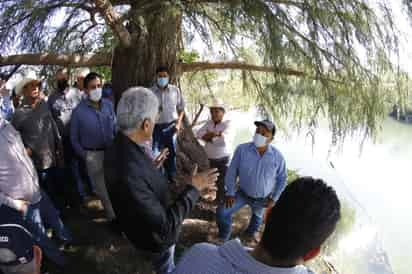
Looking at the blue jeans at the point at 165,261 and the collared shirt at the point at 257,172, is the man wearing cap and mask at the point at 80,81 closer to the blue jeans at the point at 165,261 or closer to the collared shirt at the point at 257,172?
the collared shirt at the point at 257,172

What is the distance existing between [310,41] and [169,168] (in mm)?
1693

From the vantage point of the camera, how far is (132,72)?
3.66 m

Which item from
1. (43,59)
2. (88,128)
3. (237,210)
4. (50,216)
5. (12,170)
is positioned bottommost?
(237,210)

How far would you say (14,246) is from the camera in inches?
70.3

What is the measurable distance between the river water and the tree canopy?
61 centimetres

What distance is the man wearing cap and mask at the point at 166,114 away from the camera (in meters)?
3.35

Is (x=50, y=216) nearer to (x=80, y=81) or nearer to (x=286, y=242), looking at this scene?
(x=80, y=81)

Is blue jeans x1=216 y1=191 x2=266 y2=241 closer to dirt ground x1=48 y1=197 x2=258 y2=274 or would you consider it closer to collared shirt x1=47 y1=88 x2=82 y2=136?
dirt ground x1=48 y1=197 x2=258 y2=274

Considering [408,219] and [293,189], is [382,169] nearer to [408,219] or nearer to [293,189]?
[408,219]

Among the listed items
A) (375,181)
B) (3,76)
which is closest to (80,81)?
(3,76)

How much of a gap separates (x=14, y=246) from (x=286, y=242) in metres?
1.41

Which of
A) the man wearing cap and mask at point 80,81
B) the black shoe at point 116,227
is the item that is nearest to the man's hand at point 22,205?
the black shoe at point 116,227

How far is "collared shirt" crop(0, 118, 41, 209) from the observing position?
6.13 ft

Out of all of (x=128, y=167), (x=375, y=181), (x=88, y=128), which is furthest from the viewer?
(x=375, y=181)
